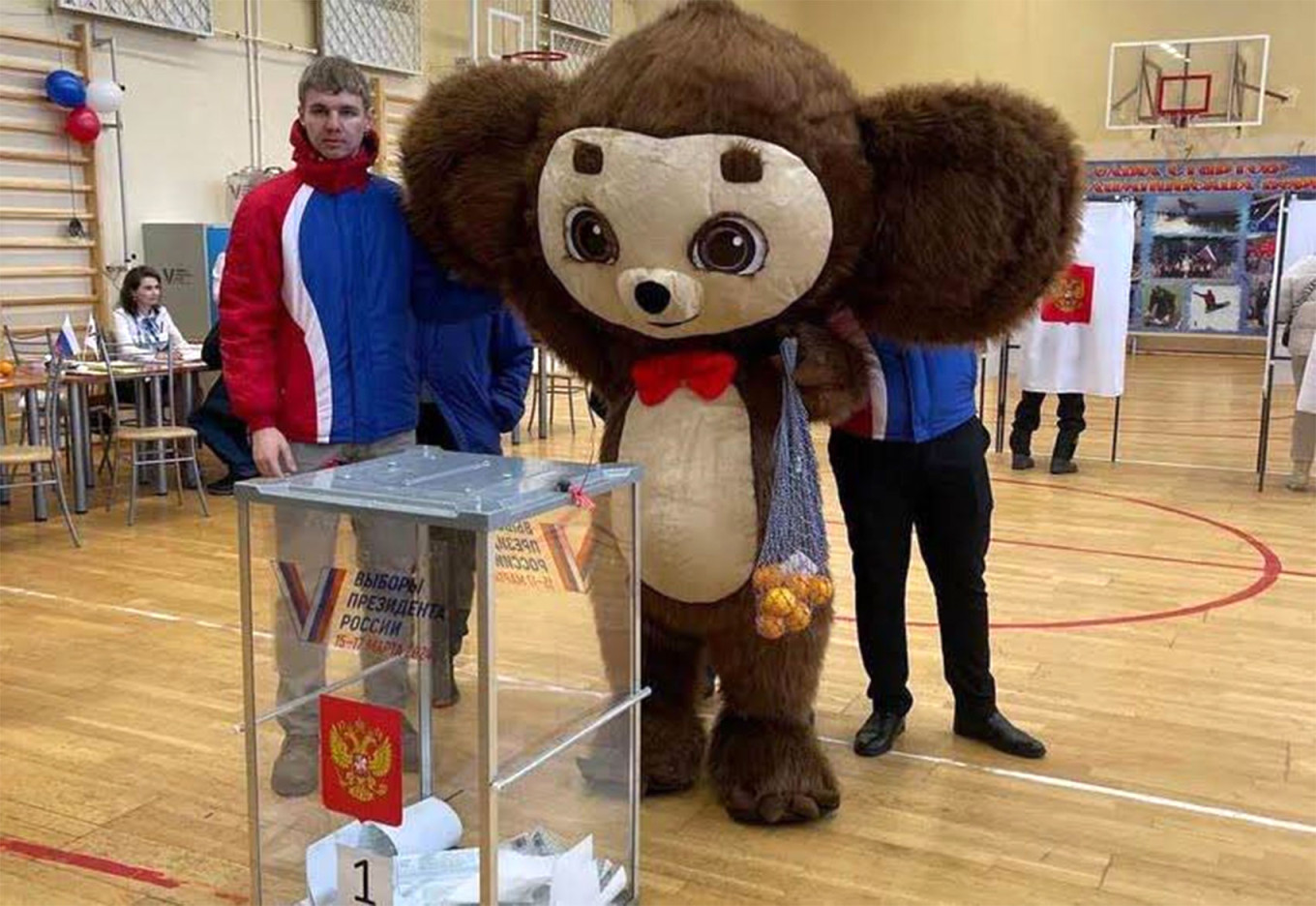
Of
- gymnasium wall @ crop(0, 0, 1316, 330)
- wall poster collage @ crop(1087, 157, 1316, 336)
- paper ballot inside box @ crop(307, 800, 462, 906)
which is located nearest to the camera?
paper ballot inside box @ crop(307, 800, 462, 906)

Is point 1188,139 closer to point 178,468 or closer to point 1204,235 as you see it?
point 1204,235

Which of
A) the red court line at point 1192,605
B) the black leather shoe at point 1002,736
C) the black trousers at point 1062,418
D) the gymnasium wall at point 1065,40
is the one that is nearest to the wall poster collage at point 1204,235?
the gymnasium wall at point 1065,40

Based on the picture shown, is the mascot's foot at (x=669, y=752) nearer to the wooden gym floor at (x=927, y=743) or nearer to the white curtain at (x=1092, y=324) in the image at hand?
the wooden gym floor at (x=927, y=743)

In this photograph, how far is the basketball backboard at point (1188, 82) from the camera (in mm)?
12258

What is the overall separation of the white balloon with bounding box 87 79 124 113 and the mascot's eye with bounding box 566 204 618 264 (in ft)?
19.0

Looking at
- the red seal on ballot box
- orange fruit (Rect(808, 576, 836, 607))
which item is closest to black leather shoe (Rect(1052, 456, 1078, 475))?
orange fruit (Rect(808, 576, 836, 607))

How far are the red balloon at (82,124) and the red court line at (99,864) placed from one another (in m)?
5.62

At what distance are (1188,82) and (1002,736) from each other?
11.4 meters

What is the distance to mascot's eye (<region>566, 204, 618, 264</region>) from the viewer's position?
2.25 m

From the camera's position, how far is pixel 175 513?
5.35 meters

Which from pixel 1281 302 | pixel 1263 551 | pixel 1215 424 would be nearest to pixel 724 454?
pixel 1263 551

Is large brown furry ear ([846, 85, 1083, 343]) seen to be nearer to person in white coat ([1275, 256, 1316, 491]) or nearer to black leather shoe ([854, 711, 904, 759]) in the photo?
black leather shoe ([854, 711, 904, 759])

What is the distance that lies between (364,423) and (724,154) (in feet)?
2.83

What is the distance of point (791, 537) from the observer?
230 cm
